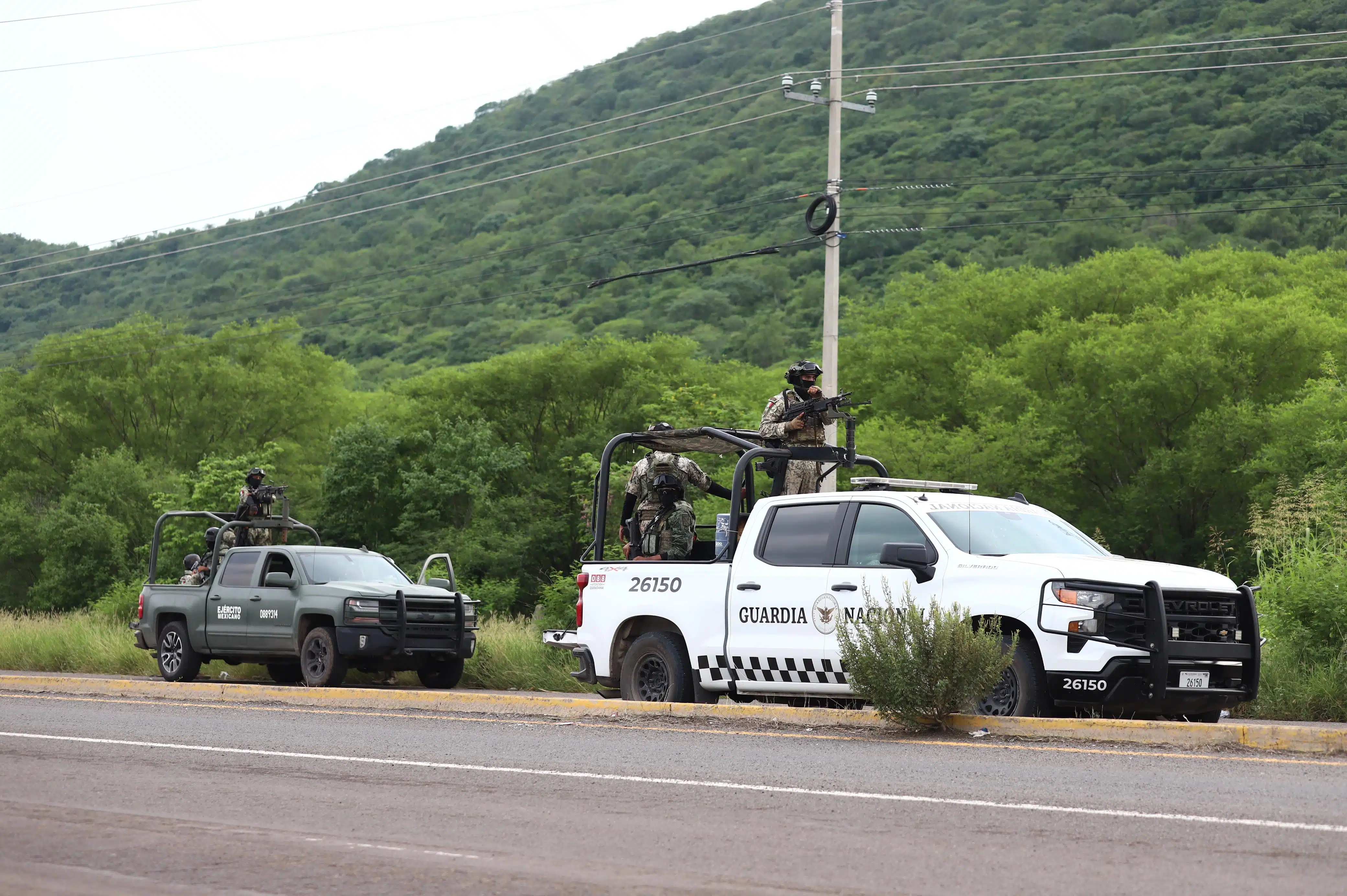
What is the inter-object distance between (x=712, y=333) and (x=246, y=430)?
74.1 ft

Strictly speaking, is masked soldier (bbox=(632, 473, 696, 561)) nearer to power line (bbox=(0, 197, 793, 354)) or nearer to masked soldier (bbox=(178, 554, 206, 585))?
masked soldier (bbox=(178, 554, 206, 585))

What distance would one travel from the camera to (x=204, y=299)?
8850 centimetres

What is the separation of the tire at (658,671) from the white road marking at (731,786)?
137 inches

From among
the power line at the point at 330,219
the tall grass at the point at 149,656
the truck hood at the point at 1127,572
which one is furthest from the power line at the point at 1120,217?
the truck hood at the point at 1127,572

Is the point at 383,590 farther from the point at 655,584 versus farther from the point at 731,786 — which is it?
the point at 731,786

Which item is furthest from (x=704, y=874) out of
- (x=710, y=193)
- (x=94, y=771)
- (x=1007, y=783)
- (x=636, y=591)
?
(x=710, y=193)

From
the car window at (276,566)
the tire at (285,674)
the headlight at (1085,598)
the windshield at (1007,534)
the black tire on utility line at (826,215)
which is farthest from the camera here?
the black tire on utility line at (826,215)

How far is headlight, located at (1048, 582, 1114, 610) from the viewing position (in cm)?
1142

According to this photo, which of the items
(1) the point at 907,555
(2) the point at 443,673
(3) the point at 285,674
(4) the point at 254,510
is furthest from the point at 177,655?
(1) the point at 907,555

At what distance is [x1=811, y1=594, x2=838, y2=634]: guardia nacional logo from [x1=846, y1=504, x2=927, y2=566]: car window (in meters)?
0.34

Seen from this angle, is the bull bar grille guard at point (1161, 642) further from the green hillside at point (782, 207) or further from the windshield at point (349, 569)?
the green hillside at point (782, 207)

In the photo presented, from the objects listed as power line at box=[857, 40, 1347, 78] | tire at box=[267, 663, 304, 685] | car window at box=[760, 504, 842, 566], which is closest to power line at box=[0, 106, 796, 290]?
power line at box=[857, 40, 1347, 78]

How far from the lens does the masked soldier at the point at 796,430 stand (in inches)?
570

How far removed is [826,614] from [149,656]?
46.9ft
